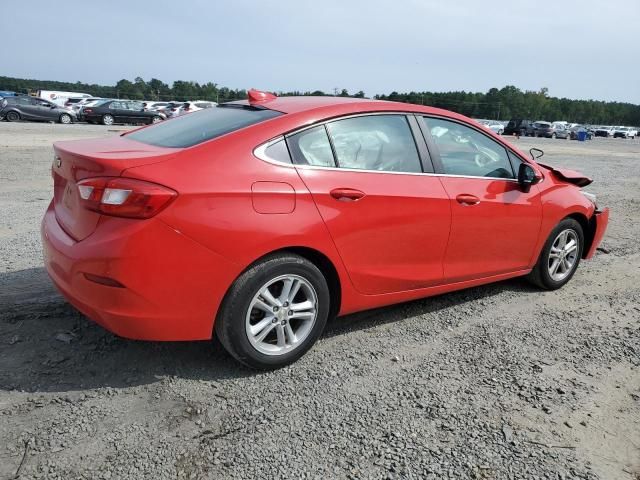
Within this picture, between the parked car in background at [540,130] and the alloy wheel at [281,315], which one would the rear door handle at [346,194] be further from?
the parked car in background at [540,130]

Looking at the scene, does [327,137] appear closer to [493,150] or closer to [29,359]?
[493,150]

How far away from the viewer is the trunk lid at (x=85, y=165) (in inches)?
107

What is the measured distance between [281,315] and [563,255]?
3.00 meters

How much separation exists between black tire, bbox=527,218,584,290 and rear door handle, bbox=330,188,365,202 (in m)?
2.23

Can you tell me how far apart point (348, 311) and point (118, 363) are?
1466mm

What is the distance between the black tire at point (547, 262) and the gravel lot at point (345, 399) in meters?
0.44

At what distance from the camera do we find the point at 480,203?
12.7 feet

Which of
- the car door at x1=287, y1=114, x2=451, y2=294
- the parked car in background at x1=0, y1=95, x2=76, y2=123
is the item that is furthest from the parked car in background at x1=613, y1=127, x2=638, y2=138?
the car door at x1=287, y1=114, x2=451, y2=294

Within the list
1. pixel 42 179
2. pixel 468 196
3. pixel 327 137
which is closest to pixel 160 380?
pixel 327 137

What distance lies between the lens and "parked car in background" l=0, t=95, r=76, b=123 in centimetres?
2645

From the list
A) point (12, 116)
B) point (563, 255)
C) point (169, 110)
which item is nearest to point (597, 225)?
point (563, 255)

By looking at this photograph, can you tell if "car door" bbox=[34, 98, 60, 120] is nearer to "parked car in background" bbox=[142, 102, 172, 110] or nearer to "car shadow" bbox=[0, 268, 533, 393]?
"parked car in background" bbox=[142, 102, 172, 110]

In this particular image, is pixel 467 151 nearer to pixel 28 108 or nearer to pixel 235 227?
pixel 235 227

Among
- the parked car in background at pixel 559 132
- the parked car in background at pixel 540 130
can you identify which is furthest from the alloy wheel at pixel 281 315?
the parked car in background at pixel 559 132
